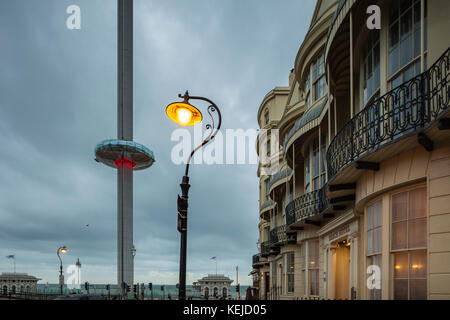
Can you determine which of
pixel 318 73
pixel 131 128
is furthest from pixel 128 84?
pixel 318 73

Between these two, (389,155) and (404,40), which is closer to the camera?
(389,155)

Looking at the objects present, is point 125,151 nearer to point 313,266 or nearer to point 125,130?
point 125,130

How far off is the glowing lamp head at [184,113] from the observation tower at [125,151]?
6422 centimetres

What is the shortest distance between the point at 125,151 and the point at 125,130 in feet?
17.9

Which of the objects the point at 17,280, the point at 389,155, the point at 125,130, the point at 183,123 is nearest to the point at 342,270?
the point at 389,155

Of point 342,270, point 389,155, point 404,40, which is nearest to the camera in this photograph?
point 389,155

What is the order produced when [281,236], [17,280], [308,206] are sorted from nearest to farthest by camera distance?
1. [308,206]
2. [281,236]
3. [17,280]

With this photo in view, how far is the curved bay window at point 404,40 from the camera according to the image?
7.11m

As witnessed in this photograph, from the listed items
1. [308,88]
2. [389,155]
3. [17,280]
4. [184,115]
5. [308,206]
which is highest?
[308,88]

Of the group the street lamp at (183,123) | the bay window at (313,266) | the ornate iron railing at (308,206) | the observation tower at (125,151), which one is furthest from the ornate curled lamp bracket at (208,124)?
the observation tower at (125,151)

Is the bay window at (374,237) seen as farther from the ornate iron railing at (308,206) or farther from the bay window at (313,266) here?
the bay window at (313,266)

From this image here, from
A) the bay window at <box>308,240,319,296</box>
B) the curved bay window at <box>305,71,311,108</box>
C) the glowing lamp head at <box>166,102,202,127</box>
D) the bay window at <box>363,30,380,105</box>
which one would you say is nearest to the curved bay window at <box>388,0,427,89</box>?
the bay window at <box>363,30,380,105</box>

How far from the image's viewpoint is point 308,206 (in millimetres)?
15008

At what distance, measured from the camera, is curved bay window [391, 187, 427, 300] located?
21.7 feet
